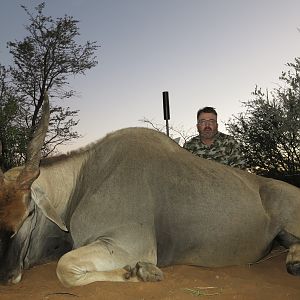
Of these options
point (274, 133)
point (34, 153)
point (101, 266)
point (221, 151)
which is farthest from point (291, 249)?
point (274, 133)

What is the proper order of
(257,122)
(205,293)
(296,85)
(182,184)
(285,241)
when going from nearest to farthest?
(205,293), (182,184), (285,241), (296,85), (257,122)

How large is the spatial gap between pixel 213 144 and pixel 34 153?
3.40m

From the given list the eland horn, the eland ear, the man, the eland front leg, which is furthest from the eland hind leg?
the man

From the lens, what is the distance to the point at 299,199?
12.8 feet

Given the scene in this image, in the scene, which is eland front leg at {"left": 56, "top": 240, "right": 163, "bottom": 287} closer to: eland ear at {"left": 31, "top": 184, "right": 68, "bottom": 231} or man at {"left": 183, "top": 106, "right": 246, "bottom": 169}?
eland ear at {"left": 31, "top": 184, "right": 68, "bottom": 231}

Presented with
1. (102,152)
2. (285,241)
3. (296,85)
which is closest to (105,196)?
(102,152)

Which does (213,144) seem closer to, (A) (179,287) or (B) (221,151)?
(B) (221,151)

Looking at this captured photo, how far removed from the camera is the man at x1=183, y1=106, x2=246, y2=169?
6078mm

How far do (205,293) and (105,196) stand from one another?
37.4 inches

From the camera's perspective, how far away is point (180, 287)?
2938mm

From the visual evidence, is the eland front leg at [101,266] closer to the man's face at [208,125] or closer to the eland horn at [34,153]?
the eland horn at [34,153]

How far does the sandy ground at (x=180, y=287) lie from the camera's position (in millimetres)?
2756

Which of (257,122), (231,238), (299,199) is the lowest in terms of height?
(231,238)

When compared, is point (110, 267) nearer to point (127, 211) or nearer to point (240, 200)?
point (127, 211)
